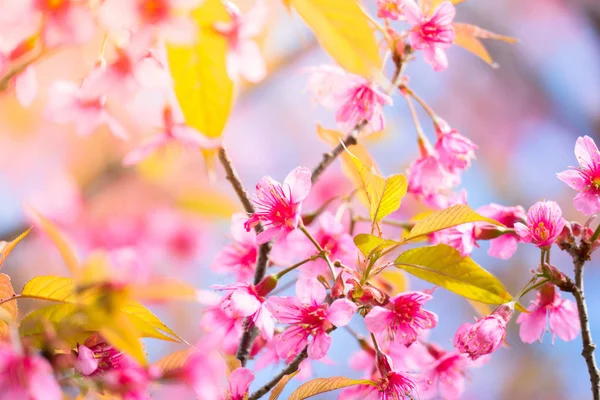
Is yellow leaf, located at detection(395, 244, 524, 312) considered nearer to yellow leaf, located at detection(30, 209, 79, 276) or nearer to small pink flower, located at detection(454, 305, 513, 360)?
small pink flower, located at detection(454, 305, 513, 360)

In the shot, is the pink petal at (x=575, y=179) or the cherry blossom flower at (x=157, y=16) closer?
the cherry blossom flower at (x=157, y=16)

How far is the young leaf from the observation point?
0.41 metres

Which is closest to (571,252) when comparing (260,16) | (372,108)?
(372,108)

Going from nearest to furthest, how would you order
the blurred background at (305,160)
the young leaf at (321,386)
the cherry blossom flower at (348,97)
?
the young leaf at (321,386) < the cherry blossom flower at (348,97) < the blurred background at (305,160)

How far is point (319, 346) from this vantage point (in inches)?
17.1

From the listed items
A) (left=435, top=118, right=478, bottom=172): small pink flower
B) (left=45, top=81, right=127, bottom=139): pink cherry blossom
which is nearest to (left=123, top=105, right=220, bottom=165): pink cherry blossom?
(left=45, top=81, right=127, bottom=139): pink cherry blossom

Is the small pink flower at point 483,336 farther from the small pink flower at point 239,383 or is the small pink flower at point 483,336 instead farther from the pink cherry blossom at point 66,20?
the pink cherry blossom at point 66,20

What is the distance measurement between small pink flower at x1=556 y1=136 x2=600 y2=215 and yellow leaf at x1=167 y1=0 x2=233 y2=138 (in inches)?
11.8

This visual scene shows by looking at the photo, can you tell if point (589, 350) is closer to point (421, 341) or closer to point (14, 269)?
point (421, 341)

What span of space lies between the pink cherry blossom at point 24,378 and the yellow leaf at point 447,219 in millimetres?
260

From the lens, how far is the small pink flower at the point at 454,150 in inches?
22.1

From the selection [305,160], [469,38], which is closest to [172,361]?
[469,38]

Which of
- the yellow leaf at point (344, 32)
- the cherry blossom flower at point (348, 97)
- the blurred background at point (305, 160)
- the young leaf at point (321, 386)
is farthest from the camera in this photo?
the blurred background at point (305, 160)

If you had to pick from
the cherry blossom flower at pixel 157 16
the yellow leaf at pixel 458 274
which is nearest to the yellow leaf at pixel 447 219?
the yellow leaf at pixel 458 274
